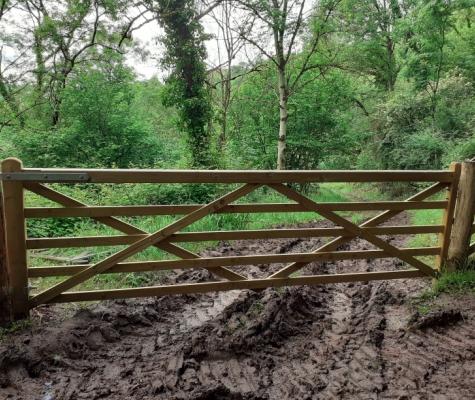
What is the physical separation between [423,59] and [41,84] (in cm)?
1440

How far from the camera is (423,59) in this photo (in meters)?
13.4

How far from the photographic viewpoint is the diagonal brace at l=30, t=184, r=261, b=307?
359 centimetres

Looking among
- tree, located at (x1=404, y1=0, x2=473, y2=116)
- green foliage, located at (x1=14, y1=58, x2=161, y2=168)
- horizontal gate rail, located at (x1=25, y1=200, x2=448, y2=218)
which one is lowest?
horizontal gate rail, located at (x1=25, y1=200, x2=448, y2=218)

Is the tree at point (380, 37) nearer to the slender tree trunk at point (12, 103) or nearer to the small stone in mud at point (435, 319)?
the slender tree trunk at point (12, 103)

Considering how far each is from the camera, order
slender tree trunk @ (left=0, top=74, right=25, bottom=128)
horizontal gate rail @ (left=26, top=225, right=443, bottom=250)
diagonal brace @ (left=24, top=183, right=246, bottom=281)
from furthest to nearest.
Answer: slender tree trunk @ (left=0, top=74, right=25, bottom=128)
horizontal gate rail @ (left=26, top=225, right=443, bottom=250)
diagonal brace @ (left=24, top=183, right=246, bottom=281)

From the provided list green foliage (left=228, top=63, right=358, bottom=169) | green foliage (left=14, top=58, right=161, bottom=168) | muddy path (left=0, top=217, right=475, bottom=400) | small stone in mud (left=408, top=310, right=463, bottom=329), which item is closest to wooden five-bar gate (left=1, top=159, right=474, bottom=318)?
muddy path (left=0, top=217, right=475, bottom=400)

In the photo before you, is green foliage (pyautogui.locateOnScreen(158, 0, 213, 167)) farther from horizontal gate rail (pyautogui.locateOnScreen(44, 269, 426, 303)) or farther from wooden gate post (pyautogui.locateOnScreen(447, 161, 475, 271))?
wooden gate post (pyautogui.locateOnScreen(447, 161, 475, 271))

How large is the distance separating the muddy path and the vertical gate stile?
590 mm

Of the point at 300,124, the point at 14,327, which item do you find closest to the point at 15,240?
the point at 14,327

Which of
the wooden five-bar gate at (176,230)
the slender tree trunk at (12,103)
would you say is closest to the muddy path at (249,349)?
the wooden five-bar gate at (176,230)

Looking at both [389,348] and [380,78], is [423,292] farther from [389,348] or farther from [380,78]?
[380,78]

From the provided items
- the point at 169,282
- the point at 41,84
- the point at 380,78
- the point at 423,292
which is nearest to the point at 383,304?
the point at 423,292

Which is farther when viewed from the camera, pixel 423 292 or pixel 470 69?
pixel 470 69

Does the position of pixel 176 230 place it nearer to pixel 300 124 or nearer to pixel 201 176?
pixel 201 176
